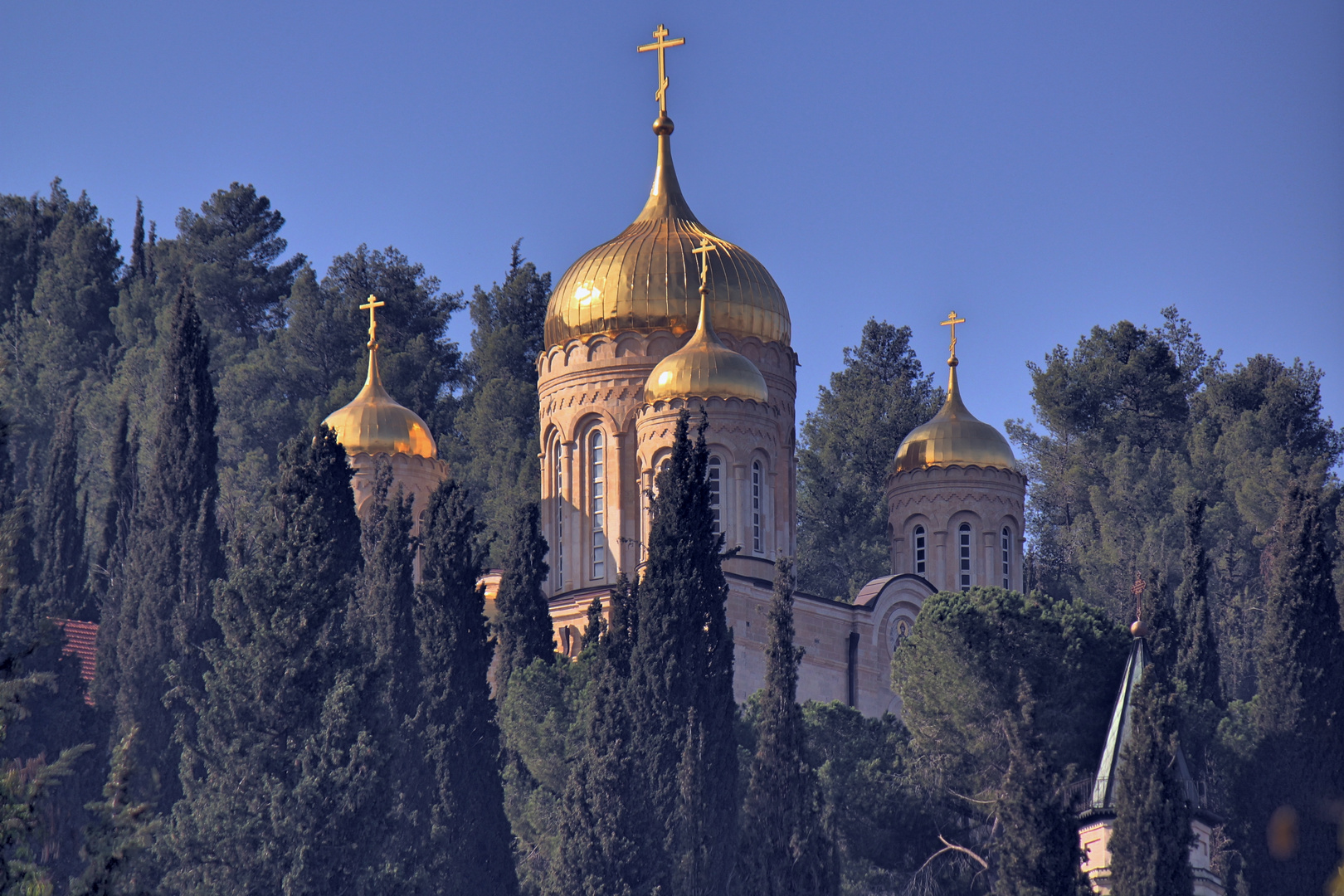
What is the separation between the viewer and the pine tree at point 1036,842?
20312 mm

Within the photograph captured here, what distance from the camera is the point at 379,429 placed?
33406 mm

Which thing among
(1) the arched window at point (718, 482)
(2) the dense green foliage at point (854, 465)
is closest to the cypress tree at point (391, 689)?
(1) the arched window at point (718, 482)

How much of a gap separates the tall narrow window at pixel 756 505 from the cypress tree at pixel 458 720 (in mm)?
5663

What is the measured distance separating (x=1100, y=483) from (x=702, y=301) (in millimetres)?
15640

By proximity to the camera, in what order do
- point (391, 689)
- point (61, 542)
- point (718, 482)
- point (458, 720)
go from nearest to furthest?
point (458, 720)
point (391, 689)
point (718, 482)
point (61, 542)

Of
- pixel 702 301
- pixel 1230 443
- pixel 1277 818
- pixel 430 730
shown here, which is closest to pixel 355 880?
pixel 430 730

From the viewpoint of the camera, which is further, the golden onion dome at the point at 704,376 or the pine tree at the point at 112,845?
the golden onion dome at the point at 704,376

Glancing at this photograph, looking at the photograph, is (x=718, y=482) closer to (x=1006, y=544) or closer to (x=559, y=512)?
(x=559, y=512)

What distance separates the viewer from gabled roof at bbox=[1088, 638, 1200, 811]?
22.8 meters

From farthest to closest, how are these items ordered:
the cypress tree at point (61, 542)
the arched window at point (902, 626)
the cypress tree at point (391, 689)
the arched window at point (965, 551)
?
the arched window at point (965, 551), the cypress tree at point (61, 542), the arched window at point (902, 626), the cypress tree at point (391, 689)

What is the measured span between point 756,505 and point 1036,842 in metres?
10.5

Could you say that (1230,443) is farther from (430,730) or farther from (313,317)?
(430,730)

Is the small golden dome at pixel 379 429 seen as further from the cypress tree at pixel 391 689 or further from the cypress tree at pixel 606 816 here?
the cypress tree at pixel 606 816

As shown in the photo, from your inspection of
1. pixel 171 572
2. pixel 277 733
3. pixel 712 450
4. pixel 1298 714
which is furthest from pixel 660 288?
pixel 277 733
